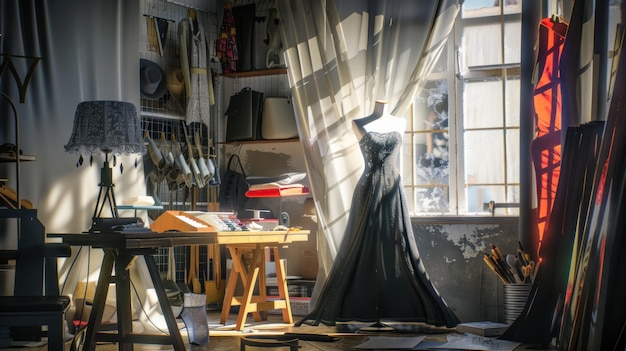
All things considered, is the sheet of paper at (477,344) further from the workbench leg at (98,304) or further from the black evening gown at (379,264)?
the workbench leg at (98,304)

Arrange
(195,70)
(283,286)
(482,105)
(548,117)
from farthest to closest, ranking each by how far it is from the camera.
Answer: (195,70)
(482,105)
(283,286)
(548,117)

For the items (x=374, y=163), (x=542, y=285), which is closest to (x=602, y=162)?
(x=542, y=285)

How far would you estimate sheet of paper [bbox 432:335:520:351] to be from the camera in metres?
5.37

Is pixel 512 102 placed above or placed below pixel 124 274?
above

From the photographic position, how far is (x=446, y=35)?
6.77 m

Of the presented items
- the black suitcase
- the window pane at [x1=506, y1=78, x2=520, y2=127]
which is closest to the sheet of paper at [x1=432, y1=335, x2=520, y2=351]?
the window pane at [x1=506, y1=78, x2=520, y2=127]

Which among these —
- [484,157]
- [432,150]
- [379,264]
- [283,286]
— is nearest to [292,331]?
[283,286]

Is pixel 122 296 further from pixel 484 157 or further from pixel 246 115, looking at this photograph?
pixel 484 157

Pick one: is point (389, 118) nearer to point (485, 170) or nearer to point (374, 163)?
point (374, 163)

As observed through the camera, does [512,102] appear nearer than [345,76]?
Yes

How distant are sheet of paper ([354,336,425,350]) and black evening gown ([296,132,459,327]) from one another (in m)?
0.28

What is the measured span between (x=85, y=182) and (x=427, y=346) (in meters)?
2.86

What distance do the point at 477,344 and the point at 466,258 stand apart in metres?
1.27

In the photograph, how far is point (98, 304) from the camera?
185 inches
